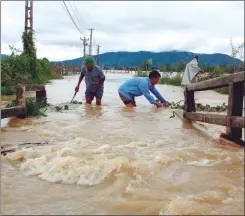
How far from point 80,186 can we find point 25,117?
406cm

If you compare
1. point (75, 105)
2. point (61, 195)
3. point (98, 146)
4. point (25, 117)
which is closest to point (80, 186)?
point (61, 195)

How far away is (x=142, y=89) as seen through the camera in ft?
27.1

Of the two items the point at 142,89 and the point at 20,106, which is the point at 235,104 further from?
the point at 142,89

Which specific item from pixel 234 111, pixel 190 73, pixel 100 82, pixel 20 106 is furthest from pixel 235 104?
pixel 100 82

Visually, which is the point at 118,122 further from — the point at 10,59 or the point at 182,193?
the point at 10,59

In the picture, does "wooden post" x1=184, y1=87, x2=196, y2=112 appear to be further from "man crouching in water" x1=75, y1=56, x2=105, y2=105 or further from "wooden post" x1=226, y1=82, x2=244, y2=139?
"man crouching in water" x1=75, y1=56, x2=105, y2=105

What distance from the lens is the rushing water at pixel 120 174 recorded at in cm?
247

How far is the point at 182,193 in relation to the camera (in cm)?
266

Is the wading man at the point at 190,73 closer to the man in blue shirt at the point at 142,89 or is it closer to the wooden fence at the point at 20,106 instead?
the man in blue shirt at the point at 142,89

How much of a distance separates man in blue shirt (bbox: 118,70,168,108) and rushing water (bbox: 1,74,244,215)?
2930 mm

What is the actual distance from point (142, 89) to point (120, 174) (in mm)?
5230

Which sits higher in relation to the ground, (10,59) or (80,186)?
(10,59)

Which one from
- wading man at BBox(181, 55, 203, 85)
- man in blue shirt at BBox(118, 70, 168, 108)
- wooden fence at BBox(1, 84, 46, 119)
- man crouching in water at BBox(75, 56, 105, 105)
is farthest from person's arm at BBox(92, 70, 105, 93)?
wooden fence at BBox(1, 84, 46, 119)

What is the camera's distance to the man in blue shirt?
26.6ft
